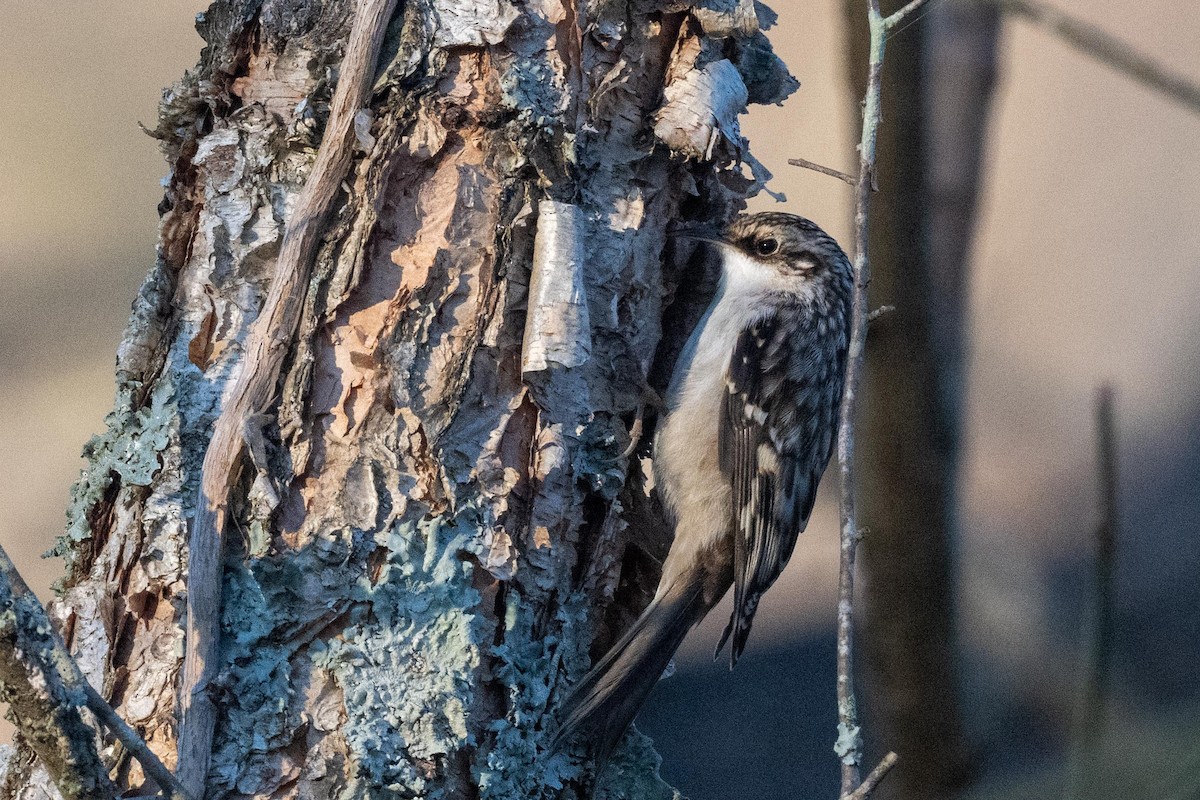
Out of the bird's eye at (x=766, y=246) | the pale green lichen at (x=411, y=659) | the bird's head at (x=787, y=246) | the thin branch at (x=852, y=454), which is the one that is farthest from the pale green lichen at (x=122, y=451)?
the bird's eye at (x=766, y=246)

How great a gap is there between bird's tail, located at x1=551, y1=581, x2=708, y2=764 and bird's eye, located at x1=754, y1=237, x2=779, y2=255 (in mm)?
760

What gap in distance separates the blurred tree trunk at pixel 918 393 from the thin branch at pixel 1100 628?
29 centimetres

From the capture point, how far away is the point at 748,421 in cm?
219

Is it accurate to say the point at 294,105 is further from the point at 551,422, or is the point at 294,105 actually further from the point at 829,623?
the point at 829,623

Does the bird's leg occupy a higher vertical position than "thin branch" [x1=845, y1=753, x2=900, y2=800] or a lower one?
higher

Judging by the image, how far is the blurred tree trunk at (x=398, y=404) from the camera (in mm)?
1433

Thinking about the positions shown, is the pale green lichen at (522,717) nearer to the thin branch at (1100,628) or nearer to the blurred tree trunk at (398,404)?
the blurred tree trunk at (398,404)

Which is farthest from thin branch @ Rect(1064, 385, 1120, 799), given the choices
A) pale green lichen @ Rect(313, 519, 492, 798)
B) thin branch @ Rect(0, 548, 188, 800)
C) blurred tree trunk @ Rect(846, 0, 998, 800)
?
thin branch @ Rect(0, 548, 188, 800)

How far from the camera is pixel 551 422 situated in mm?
1614

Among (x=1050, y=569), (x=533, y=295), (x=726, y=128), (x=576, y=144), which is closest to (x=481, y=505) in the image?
(x=533, y=295)

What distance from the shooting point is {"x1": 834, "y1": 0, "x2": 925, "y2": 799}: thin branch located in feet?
4.63

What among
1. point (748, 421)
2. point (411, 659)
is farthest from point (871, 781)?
point (748, 421)

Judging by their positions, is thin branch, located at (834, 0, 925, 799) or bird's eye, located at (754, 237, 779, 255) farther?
bird's eye, located at (754, 237, 779, 255)

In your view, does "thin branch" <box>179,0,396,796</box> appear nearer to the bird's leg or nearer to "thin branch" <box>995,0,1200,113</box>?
the bird's leg
